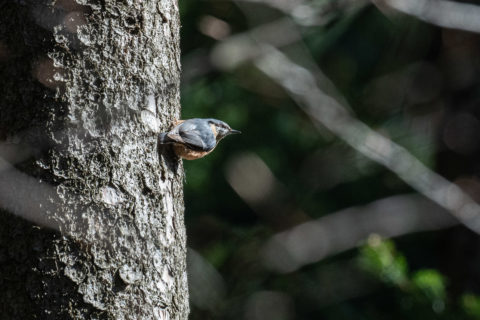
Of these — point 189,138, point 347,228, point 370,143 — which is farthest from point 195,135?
point 347,228

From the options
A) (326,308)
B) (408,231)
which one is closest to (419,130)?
(408,231)

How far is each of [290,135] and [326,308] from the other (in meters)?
1.24

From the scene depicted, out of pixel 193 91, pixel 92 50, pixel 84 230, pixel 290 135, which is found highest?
pixel 92 50

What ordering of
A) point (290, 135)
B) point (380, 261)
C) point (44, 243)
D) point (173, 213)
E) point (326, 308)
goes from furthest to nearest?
point (290, 135)
point (326, 308)
point (380, 261)
point (173, 213)
point (44, 243)

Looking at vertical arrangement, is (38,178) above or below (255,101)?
above

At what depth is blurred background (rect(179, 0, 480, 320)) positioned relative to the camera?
397 centimetres

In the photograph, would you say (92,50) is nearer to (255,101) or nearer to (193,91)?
(193,91)

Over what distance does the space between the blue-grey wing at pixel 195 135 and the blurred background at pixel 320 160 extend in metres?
1.86

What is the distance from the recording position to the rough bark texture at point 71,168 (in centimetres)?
140

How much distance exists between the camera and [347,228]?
14.2 feet

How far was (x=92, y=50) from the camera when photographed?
4.74 ft

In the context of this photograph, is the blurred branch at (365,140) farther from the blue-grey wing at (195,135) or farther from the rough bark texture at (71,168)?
the rough bark texture at (71,168)

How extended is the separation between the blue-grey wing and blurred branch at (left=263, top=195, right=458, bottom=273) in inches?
94.7

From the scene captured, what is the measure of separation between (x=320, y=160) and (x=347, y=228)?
20.8 inches
